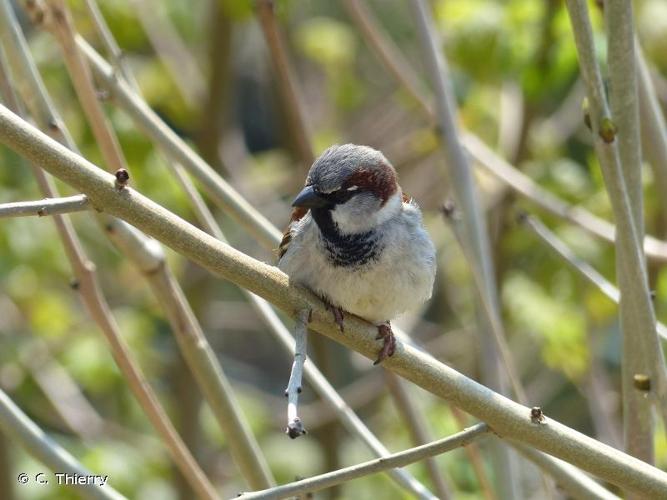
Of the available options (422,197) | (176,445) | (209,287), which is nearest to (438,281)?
(422,197)

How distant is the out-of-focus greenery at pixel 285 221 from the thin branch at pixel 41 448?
51.3 inches

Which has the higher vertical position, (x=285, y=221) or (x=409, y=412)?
(x=285, y=221)

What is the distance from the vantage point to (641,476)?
1.63m

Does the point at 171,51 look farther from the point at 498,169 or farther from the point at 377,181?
the point at 377,181

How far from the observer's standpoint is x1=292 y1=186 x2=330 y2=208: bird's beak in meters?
2.14

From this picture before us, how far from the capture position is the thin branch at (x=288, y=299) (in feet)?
4.83

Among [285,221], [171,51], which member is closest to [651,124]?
[285,221]

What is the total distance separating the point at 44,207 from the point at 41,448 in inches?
26.2

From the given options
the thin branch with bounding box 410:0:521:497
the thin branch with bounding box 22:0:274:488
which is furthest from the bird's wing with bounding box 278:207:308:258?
the thin branch with bounding box 410:0:521:497

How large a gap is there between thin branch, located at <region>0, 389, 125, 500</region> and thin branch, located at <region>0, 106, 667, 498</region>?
540 millimetres

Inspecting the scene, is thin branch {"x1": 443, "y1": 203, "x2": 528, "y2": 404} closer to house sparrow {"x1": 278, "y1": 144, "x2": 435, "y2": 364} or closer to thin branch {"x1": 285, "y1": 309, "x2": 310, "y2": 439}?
house sparrow {"x1": 278, "y1": 144, "x2": 435, "y2": 364}

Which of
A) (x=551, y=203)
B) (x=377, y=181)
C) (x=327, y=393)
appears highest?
(x=551, y=203)

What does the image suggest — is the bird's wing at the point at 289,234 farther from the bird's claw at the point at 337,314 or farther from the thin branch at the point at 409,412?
the thin branch at the point at 409,412

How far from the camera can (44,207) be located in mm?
1450
